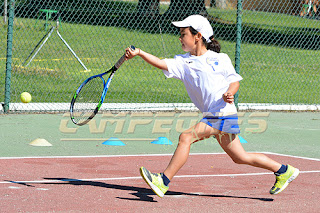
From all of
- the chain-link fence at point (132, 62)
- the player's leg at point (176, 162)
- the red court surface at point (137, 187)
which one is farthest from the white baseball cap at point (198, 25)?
the chain-link fence at point (132, 62)

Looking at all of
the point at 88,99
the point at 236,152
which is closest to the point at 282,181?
the point at 236,152

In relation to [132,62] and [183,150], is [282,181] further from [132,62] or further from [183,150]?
[132,62]

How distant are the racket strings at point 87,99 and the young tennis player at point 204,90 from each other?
0.97 m

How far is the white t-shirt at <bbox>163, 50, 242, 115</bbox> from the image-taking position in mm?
5641

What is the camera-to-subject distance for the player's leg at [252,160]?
226 inches

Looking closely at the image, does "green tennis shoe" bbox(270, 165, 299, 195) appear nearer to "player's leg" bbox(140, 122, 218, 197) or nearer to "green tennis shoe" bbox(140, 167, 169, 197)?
"player's leg" bbox(140, 122, 218, 197)

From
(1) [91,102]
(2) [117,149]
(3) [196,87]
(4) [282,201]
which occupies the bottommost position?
(2) [117,149]

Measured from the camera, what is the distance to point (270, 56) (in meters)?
21.9

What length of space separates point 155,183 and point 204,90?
939mm

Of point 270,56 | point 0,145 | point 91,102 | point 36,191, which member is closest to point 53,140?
point 0,145

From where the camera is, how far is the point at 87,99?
6.46 meters

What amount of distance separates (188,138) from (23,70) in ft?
33.8

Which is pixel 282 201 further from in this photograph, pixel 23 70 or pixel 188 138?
pixel 23 70

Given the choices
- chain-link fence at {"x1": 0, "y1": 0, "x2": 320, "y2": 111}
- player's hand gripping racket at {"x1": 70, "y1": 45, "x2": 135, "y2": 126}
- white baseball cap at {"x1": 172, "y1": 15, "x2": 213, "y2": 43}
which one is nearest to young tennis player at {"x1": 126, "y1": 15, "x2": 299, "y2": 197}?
white baseball cap at {"x1": 172, "y1": 15, "x2": 213, "y2": 43}
